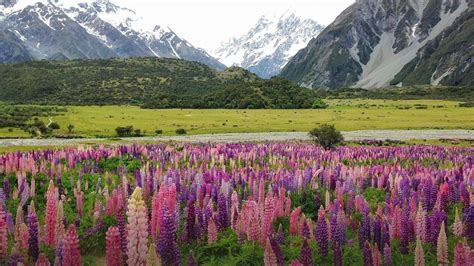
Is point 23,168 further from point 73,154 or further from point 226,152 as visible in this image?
point 226,152

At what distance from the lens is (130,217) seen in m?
5.55

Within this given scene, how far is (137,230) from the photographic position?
563 cm

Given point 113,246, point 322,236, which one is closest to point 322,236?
point 322,236

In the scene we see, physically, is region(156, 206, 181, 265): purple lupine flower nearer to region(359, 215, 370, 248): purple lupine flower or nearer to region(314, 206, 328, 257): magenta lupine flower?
region(314, 206, 328, 257): magenta lupine flower

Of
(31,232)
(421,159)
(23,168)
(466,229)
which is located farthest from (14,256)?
(421,159)

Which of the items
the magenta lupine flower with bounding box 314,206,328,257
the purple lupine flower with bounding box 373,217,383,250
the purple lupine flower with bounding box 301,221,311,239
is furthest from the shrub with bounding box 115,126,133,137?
the magenta lupine flower with bounding box 314,206,328,257

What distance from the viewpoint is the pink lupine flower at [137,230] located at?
5.57 m

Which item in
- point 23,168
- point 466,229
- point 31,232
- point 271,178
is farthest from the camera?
point 23,168

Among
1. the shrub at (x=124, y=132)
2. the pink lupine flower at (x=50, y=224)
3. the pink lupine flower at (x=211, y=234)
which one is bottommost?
the shrub at (x=124, y=132)

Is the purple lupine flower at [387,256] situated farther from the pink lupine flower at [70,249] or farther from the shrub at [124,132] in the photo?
the shrub at [124,132]

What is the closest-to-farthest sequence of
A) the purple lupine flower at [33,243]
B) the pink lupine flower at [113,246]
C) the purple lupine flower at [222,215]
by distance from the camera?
the pink lupine flower at [113,246], the purple lupine flower at [33,243], the purple lupine flower at [222,215]

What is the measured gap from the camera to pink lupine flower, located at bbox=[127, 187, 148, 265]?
18.3ft

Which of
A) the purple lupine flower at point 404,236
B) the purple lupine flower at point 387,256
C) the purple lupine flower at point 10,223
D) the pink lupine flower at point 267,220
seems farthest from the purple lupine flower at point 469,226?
the purple lupine flower at point 10,223

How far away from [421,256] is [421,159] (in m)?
16.2
